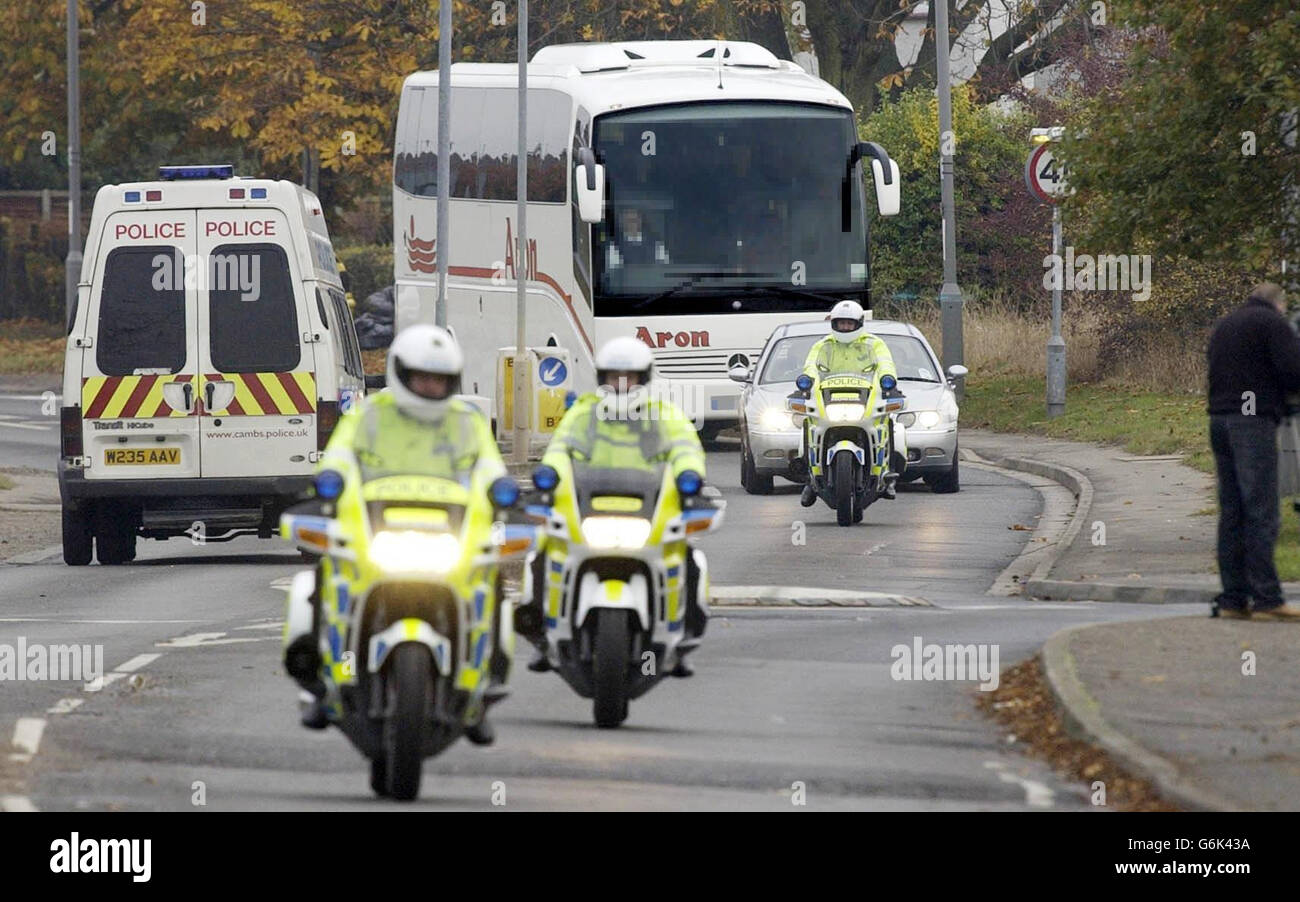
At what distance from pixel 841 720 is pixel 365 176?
132ft

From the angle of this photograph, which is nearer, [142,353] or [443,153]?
[142,353]

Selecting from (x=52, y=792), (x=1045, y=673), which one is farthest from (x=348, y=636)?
(x=1045, y=673)

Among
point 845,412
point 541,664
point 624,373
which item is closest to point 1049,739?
point 541,664

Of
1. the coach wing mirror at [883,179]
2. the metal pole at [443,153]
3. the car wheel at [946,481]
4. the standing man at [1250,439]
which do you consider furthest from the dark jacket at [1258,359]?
the coach wing mirror at [883,179]

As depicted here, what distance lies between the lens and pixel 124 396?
18625mm

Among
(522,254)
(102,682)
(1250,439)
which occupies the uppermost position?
(522,254)

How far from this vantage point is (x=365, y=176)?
165 ft

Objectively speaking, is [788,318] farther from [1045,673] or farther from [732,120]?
[1045,673]

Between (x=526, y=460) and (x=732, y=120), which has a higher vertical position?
(x=732, y=120)

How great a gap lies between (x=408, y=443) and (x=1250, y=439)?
6.03 meters

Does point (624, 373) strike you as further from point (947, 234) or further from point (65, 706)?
point (947, 234)

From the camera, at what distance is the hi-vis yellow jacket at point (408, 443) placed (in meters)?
8.83

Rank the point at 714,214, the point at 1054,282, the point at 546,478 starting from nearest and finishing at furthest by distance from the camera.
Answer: the point at 546,478
the point at 714,214
the point at 1054,282

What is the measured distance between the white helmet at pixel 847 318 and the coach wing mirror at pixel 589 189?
28.0 feet
